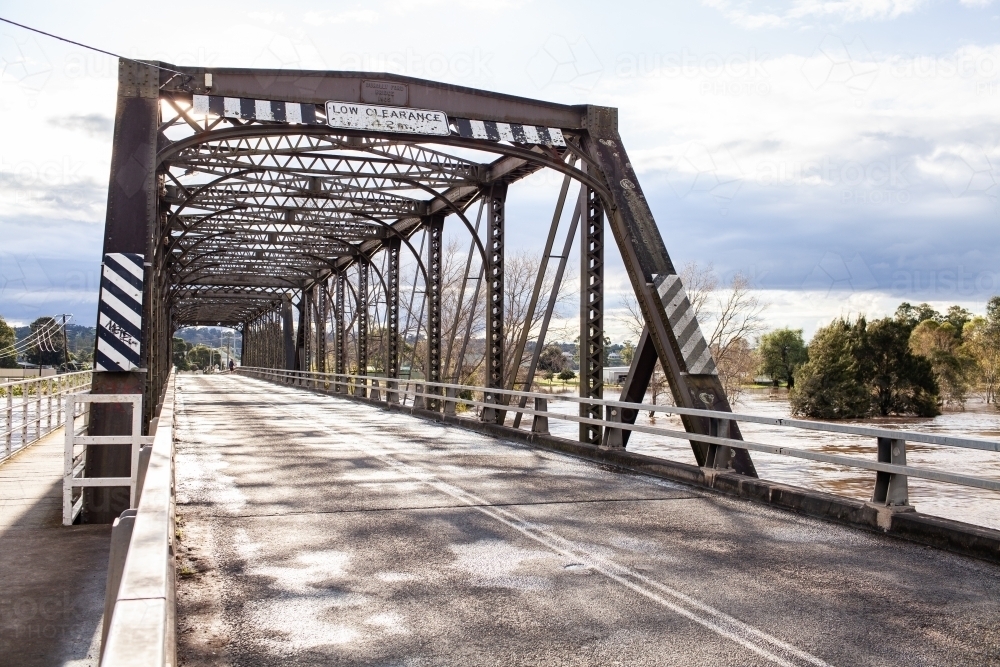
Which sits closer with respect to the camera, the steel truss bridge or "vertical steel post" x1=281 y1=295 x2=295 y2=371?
the steel truss bridge

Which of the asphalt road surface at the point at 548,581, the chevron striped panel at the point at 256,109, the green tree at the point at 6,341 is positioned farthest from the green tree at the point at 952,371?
the green tree at the point at 6,341

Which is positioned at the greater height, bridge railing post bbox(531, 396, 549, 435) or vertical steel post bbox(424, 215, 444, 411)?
vertical steel post bbox(424, 215, 444, 411)

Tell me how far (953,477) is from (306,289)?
173 ft

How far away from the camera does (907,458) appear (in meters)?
38.0

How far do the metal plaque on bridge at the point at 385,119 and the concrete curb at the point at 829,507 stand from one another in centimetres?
604

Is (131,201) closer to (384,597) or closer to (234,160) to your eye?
(384,597)

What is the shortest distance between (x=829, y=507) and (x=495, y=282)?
13590mm

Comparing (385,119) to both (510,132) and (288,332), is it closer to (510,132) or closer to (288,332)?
(510,132)

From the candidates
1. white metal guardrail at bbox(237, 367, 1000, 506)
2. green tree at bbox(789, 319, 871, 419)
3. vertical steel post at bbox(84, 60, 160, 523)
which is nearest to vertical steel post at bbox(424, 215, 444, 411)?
white metal guardrail at bbox(237, 367, 1000, 506)

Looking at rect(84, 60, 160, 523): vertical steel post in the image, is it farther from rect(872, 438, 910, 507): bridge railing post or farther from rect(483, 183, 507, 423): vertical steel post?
rect(483, 183, 507, 423): vertical steel post

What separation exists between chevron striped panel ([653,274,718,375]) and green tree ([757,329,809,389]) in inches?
4050

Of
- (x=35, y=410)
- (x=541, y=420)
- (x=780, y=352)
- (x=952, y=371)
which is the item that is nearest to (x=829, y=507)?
(x=541, y=420)

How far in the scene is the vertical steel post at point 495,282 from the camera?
2180 centimetres

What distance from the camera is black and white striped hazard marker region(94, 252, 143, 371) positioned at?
11.6m
